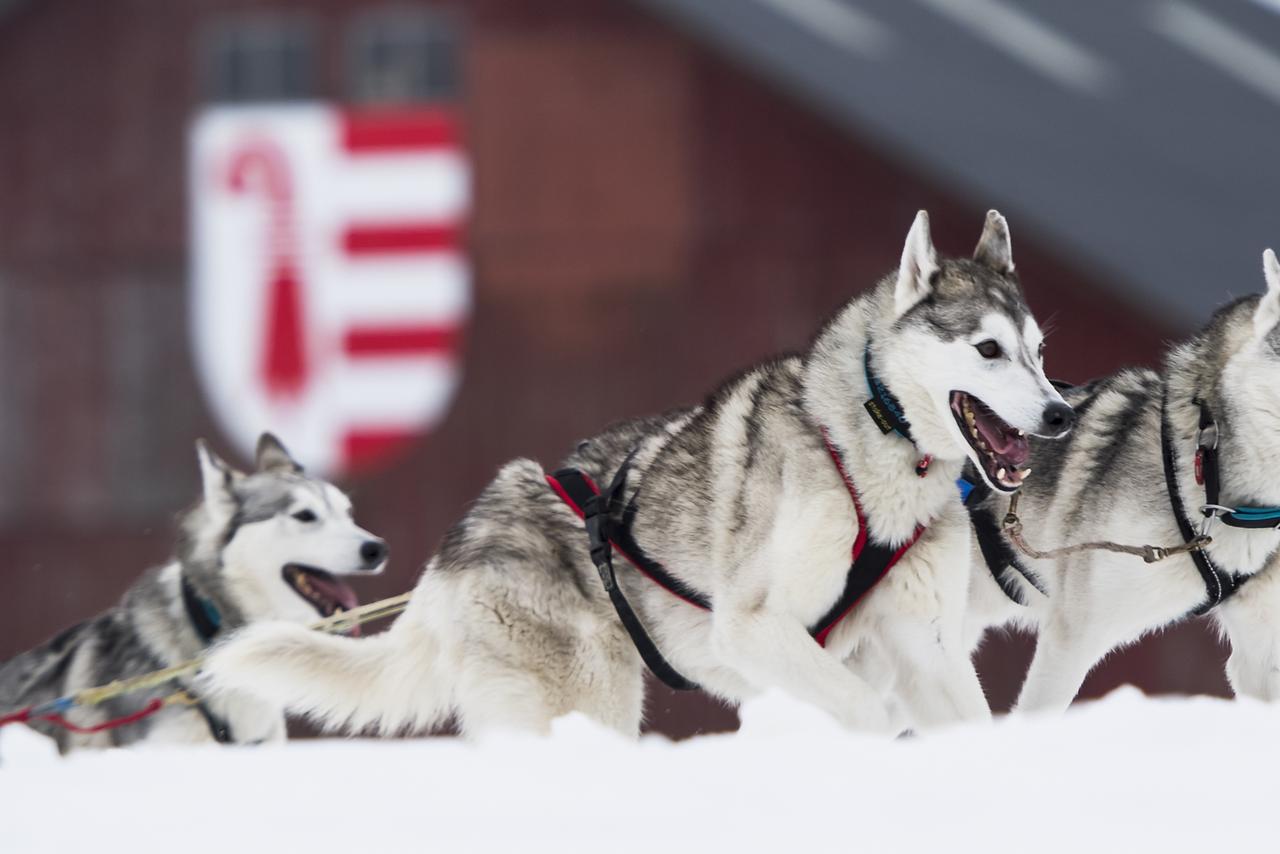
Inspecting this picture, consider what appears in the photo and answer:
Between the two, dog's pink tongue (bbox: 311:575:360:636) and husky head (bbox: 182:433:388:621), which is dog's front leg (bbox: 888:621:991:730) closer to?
husky head (bbox: 182:433:388:621)

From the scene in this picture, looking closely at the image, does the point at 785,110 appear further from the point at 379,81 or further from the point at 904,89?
the point at 379,81

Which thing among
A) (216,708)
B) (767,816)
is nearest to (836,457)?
(767,816)

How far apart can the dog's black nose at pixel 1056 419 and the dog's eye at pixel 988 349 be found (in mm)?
214

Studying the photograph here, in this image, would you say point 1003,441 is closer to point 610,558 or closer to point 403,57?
point 610,558

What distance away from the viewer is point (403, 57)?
38.5 feet

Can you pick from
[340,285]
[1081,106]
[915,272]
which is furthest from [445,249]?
[915,272]

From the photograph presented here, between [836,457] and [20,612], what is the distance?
31.1 feet

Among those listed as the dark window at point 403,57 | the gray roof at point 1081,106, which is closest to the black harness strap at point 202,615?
the gray roof at point 1081,106

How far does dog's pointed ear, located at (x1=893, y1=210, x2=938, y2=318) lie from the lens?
12.3ft

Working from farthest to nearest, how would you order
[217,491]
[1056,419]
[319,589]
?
[319,589], [217,491], [1056,419]

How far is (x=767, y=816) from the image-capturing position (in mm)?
3105

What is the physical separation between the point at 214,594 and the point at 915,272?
296cm

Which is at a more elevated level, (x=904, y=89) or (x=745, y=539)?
(x=904, y=89)

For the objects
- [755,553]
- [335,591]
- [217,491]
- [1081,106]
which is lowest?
[335,591]
